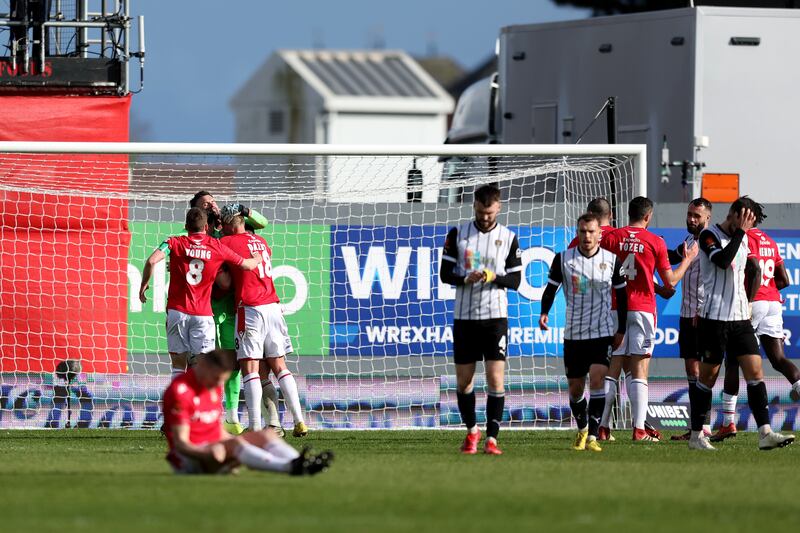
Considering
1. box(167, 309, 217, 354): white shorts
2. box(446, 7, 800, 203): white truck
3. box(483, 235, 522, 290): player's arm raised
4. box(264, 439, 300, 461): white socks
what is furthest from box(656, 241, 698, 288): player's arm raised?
box(446, 7, 800, 203): white truck

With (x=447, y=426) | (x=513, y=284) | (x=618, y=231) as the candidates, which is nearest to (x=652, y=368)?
(x=447, y=426)

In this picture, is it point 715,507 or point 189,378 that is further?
point 189,378

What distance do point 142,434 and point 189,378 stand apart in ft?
18.6

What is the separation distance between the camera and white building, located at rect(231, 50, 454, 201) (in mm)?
96062

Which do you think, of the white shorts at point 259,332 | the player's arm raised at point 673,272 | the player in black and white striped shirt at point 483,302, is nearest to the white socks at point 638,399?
the player's arm raised at point 673,272

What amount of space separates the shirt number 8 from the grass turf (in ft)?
5.13

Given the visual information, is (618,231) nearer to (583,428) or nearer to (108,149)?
(583,428)

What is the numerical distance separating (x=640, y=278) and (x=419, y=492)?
5284 millimetres

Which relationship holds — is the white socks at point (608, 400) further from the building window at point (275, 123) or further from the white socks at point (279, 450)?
the building window at point (275, 123)

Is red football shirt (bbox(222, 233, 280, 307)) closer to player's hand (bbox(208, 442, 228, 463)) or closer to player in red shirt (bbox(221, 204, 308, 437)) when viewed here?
player in red shirt (bbox(221, 204, 308, 437))

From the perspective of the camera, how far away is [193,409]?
9.65 m

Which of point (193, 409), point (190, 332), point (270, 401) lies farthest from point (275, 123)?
point (193, 409)

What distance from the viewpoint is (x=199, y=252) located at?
13484 mm

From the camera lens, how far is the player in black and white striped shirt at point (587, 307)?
1270 cm
